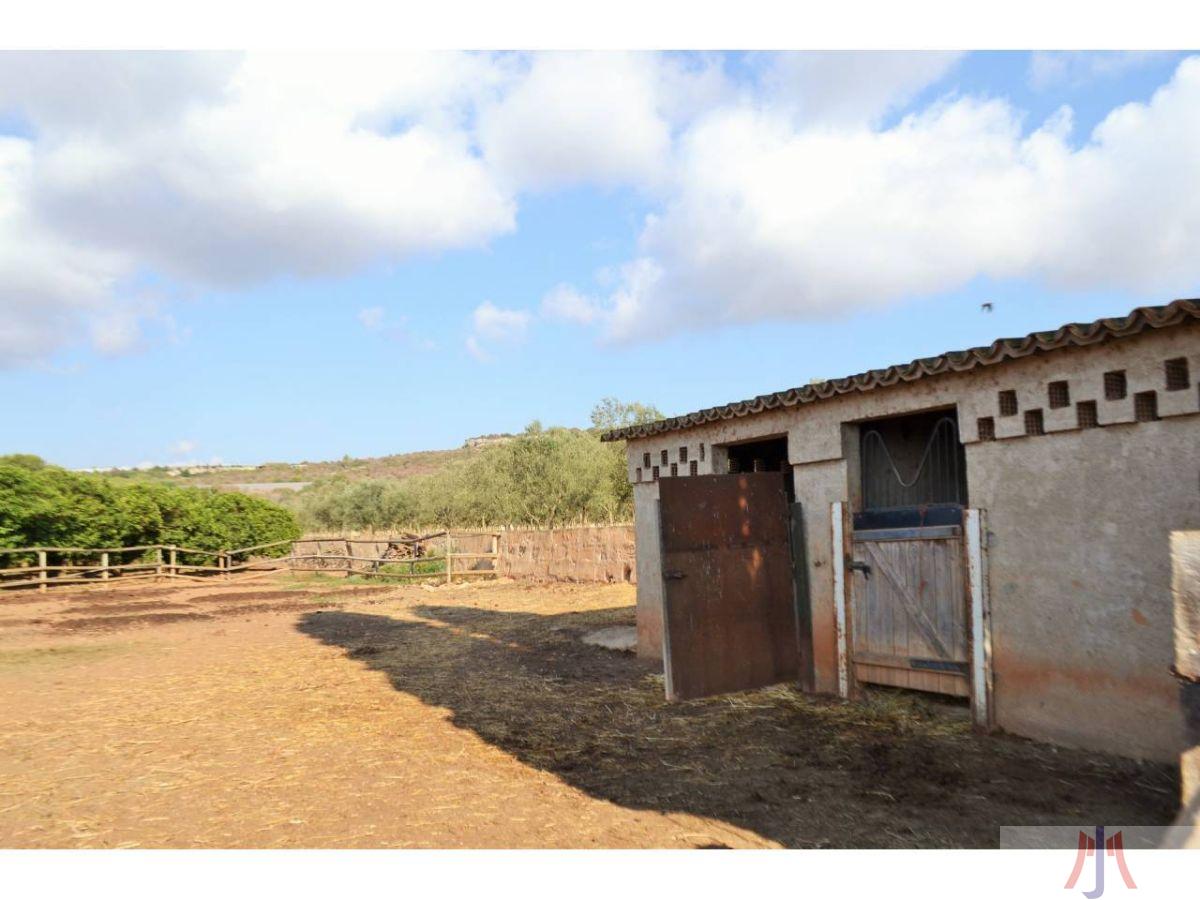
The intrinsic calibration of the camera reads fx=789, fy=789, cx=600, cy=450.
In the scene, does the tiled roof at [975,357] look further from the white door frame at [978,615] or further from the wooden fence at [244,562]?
the wooden fence at [244,562]

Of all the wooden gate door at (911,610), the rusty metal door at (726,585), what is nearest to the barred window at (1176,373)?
the wooden gate door at (911,610)

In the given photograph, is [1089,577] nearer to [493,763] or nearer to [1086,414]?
[1086,414]

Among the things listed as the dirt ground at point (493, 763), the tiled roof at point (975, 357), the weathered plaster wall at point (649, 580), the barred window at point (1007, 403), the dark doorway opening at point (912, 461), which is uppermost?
the tiled roof at point (975, 357)

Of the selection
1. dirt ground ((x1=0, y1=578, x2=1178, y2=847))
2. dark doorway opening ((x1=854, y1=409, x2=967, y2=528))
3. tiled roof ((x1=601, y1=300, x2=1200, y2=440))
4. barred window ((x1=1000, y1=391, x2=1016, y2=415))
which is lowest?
dirt ground ((x1=0, y1=578, x2=1178, y2=847))

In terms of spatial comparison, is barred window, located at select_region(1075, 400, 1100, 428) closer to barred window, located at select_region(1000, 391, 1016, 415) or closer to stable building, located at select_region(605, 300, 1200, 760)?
stable building, located at select_region(605, 300, 1200, 760)

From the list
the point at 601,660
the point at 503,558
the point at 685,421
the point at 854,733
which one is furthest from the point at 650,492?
the point at 503,558

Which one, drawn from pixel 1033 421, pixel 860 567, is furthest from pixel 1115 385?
pixel 860 567

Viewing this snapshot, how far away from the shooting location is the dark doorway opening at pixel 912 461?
8578 millimetres

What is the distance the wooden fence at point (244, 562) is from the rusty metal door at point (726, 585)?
16809mm

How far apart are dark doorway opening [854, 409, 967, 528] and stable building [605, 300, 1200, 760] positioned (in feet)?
0.07

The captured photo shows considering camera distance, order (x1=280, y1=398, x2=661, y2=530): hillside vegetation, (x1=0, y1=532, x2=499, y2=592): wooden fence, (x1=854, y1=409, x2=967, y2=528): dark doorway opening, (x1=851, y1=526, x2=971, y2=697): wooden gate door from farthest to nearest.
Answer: (x1=280, y1=398, x2=661, y2=530): hillside vegetation → (x1=0, y1=532, x2=499, y2=592): wooden fence → (x1=854, y1=409, x2=967, y2=528): dark doorway opening → (x1=851, y1=526, x2=971, y2=697): wooden gate door

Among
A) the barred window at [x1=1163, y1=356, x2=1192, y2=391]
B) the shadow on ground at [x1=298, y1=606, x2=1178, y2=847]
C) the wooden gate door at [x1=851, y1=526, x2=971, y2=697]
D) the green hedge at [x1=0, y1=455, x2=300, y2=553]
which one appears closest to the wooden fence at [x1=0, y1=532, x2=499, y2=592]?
the green hedge at [x1=0, y1=455, x2=300, y2=553]

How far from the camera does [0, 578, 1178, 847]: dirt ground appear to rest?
4.97 meters

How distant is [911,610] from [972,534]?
3.51 feet
